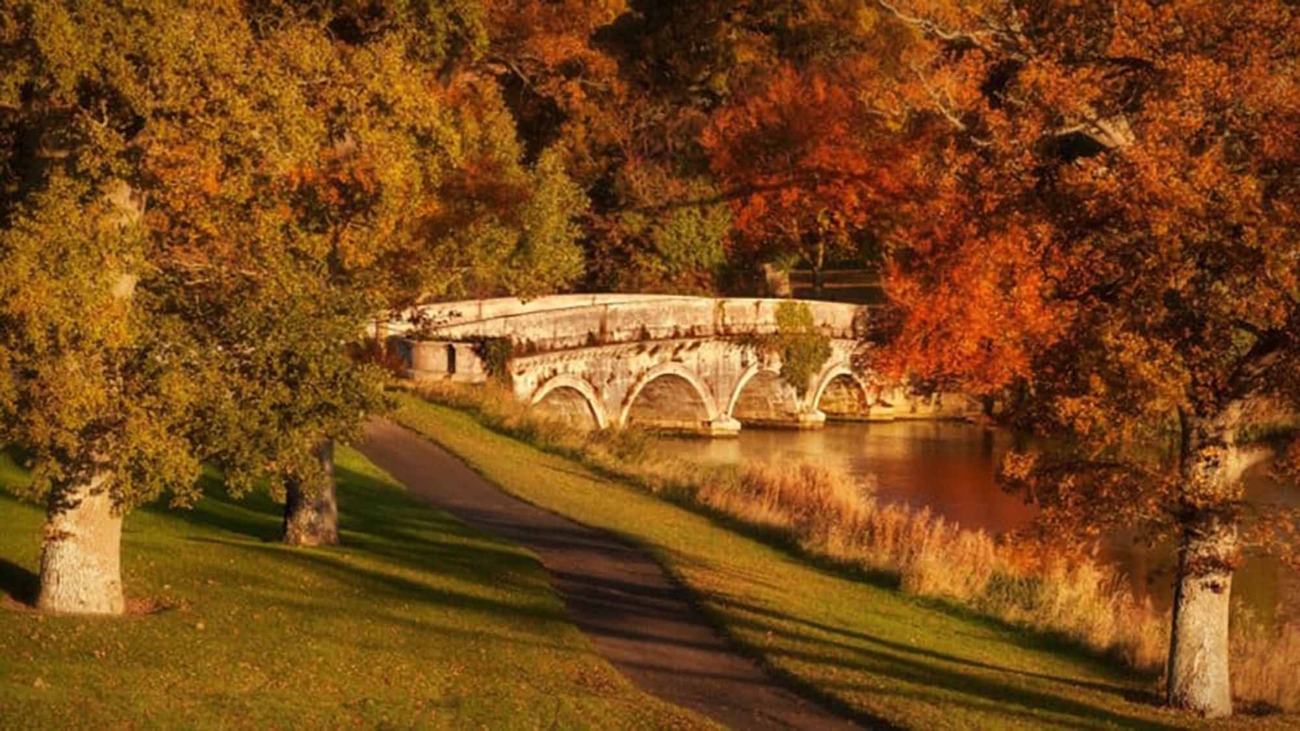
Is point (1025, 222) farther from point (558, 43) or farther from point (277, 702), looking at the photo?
point (558, 43)

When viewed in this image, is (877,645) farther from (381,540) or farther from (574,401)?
(574,401)

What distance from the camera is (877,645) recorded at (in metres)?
22.5

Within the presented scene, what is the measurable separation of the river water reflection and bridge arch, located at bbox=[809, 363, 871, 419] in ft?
3.91

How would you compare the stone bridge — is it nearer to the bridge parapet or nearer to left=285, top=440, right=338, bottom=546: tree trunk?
the bridge parapet

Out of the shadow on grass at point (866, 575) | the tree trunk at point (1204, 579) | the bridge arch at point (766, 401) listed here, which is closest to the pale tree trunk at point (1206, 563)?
the tree trunk at point (1204, 579)

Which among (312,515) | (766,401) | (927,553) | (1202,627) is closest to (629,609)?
(312,515)

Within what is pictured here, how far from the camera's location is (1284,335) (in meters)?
18.6

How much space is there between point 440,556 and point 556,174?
1960 cm

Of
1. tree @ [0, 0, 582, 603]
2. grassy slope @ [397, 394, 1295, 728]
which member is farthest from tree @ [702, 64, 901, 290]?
tree @ [0, 0, 582, 603]

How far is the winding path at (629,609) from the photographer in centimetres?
1877

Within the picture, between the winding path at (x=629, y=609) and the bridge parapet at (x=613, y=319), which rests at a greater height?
the bridge parapet at (x=613, y=319)

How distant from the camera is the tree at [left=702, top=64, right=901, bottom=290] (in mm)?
66375

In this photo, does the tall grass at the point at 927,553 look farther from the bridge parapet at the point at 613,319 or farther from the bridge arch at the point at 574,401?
the bridge arch at the point at 574,401

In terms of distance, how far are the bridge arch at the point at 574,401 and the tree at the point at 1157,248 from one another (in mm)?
29278
